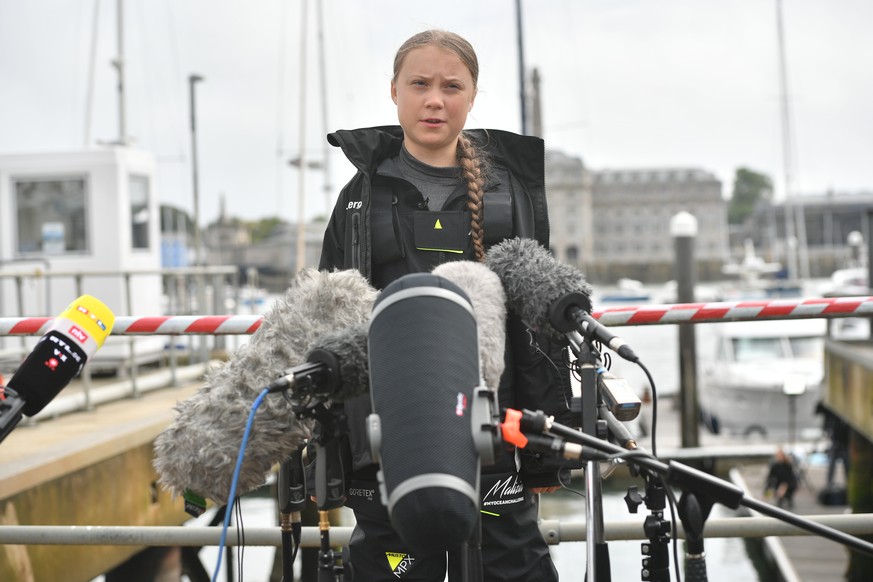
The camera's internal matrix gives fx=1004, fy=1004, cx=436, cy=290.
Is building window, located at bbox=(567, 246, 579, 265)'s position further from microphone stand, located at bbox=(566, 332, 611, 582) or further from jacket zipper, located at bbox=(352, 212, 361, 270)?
microphone stand, located at bbox=(566, 332, 611, 582)

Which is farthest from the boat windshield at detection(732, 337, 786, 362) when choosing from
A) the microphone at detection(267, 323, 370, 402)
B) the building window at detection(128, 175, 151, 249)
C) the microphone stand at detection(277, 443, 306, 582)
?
the microphone at detection(267, 323, 370, 402)

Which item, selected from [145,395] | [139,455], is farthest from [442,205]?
[145,395]

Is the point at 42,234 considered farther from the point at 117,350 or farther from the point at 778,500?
the point at 778,500

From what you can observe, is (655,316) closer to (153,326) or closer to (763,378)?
(153,326)

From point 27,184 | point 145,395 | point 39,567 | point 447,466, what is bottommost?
point 39,567

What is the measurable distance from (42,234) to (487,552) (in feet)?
32.5

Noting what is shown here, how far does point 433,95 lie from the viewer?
2.40 meters

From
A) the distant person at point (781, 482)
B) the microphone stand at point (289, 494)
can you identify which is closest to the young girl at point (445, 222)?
the microphone stand at point (289, 494)

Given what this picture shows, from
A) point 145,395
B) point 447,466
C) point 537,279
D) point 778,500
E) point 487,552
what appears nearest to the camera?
point 447,466

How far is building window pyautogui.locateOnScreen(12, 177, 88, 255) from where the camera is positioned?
10938 millimetres

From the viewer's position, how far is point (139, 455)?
7.35 meters

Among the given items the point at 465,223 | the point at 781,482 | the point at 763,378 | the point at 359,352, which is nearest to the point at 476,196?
the point at 465,223

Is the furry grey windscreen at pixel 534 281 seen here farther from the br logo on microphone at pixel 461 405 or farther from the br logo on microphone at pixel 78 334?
the br logo on microphone at pixel 78 334

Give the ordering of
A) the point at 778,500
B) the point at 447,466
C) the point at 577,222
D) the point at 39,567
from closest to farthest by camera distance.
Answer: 1. the point at 447,466
2. the point at 39,567
3. the point at 778,500
4. the point at 577,222
